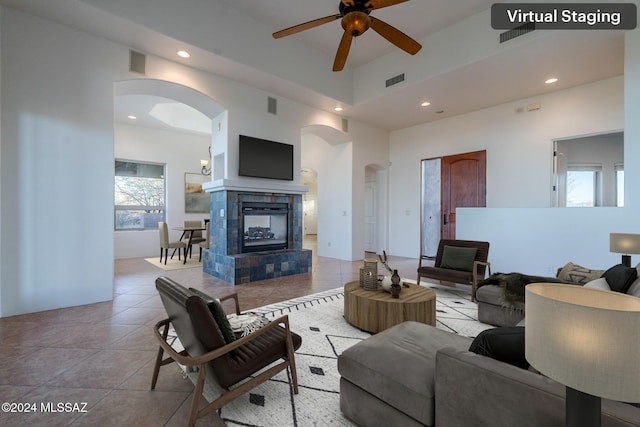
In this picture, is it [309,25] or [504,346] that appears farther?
[309,25]

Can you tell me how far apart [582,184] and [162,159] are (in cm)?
1100

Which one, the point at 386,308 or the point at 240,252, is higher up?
the point at 240,252

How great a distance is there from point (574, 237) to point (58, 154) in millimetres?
7138

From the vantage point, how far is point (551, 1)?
3646 mm

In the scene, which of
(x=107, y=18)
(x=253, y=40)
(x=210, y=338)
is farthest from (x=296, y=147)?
(x=210, y=338)

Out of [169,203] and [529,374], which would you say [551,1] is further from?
[169,203]

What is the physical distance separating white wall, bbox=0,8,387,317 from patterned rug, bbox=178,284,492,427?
7.98 feet

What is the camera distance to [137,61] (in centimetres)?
399

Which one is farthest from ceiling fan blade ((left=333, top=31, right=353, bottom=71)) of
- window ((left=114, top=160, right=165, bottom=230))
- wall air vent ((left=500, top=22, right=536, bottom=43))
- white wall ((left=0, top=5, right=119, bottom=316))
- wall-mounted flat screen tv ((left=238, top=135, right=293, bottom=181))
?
window ((left=114, top=160, right=165, bottom=230))

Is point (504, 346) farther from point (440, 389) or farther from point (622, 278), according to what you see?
point (622, 278)

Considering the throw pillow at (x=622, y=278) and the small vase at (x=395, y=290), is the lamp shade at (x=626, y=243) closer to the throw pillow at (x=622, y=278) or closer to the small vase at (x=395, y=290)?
the throw pillow at (x=622, y=278)

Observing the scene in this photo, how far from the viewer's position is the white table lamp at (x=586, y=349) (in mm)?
634

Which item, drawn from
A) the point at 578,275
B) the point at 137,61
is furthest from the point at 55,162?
the point at 578,275

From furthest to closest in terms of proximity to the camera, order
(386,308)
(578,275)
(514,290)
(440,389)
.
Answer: (578,275)
(514,290)
(386,308)
(440,389)
